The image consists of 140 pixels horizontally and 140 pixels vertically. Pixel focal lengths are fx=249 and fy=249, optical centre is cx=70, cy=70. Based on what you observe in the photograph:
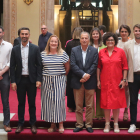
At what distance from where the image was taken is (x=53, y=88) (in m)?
4.47

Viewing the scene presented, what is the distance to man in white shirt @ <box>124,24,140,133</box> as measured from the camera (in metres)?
4.47

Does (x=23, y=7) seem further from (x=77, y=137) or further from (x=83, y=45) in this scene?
(x=77, y=137)

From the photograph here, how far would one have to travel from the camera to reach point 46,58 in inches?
177

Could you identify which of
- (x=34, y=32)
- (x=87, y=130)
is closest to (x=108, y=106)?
(x=87, y=130)

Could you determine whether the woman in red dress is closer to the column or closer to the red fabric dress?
the red fabric dress

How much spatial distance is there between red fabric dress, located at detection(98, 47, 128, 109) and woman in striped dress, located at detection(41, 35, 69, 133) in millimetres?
723

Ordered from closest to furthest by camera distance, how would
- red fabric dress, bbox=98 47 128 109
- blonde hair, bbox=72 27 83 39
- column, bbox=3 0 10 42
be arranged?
1. red fabric dress, bbox=98 47 128 109
2. blonde hair, bbox=72 27 83 39
3. column, bbox=3 0 10 42

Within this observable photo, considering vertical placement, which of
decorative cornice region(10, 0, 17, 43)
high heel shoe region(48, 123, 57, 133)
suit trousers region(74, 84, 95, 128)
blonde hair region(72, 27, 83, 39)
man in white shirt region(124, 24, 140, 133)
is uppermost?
decorative cornice region(10, 0, 17, 43)

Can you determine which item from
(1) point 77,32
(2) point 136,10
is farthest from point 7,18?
(1) point 77,32

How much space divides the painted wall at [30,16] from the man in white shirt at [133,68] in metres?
6.53

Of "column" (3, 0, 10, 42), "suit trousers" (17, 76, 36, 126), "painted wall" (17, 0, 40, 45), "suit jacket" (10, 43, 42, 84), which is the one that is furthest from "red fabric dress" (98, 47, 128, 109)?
"column" (3, 0, 10, 42)

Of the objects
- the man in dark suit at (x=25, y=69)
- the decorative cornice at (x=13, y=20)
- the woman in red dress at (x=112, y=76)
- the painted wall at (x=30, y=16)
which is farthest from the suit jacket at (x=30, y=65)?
the decorative cornice at (x=13, y=20)

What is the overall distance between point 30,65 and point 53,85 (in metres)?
0.54

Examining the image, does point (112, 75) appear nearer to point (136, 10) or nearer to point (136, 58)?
point (136, 58)
